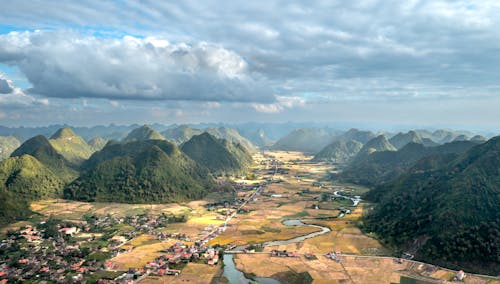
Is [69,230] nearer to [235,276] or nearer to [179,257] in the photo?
[179,257]

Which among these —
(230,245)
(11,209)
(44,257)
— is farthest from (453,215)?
(11,209)

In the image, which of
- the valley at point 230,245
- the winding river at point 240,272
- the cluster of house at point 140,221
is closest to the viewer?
the winding river at point 240,272

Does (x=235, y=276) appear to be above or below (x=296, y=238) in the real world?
above

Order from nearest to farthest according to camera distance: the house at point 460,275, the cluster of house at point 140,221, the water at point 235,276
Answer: the house at point 460,275 < the water at point 235,276 < the cluster of house at point 140,221

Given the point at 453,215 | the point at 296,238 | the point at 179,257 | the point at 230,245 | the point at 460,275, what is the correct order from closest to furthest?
the point at 460,275 → the point at 179,257 → the point at 453,215 → the point at 230,245 → the point at 296,238

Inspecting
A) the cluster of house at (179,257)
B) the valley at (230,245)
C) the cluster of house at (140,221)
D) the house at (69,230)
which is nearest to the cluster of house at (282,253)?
the valley at (230,245)

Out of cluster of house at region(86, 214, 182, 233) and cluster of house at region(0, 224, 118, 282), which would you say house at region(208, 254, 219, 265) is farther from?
cluster of house at region(86, 214, 182, 233)

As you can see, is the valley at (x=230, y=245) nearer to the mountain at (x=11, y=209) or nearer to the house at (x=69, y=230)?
the house at (x=69, y=230)

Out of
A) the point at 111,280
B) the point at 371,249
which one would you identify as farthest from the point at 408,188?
the point at 111,280
